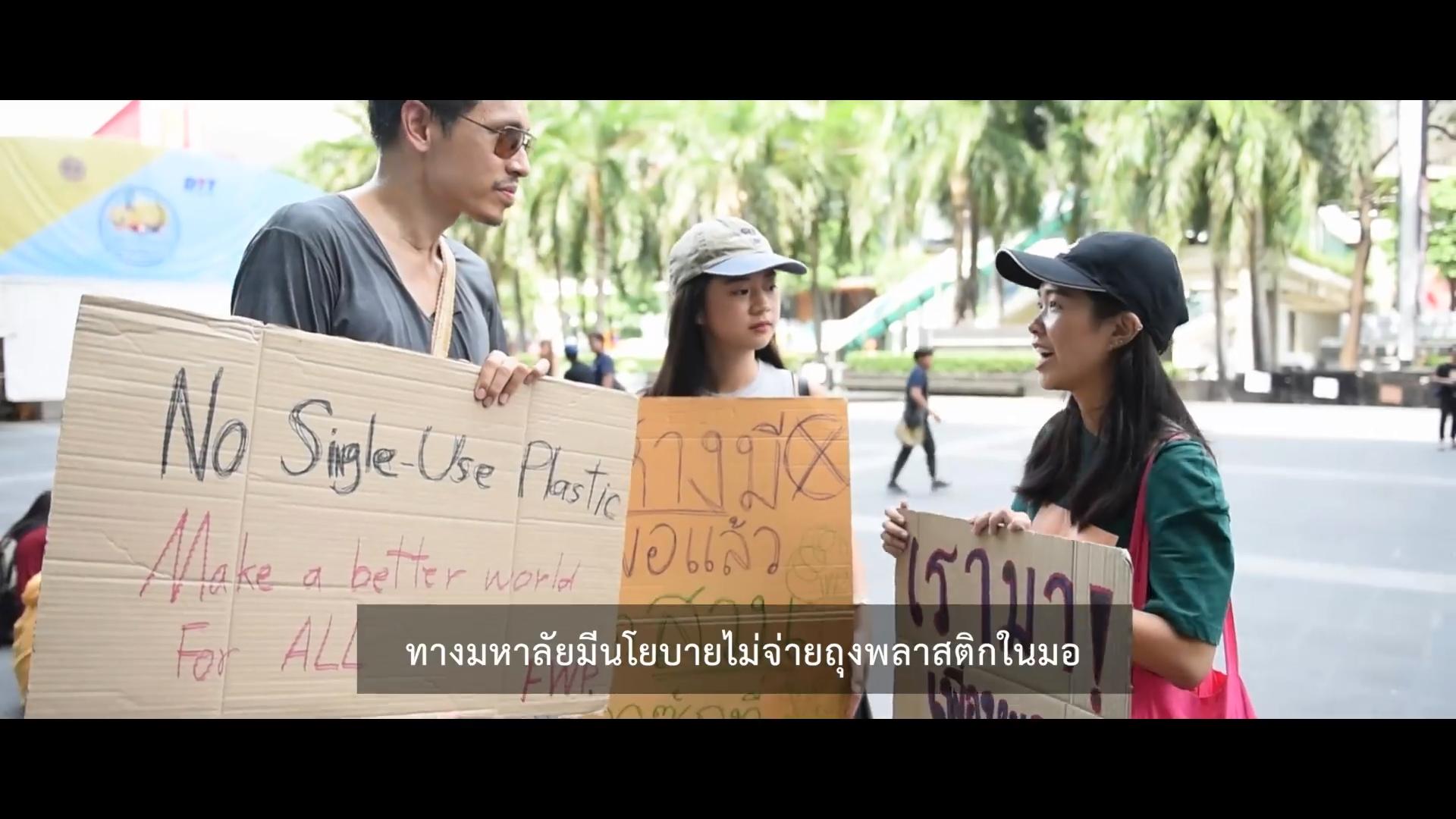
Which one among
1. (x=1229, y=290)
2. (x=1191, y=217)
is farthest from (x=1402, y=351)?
(x=1229, y=290)

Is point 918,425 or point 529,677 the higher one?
point 918,425

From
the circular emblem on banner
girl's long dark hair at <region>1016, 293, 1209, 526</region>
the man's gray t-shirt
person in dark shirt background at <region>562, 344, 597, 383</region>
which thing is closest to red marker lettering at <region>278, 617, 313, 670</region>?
the man's gray t-shirt

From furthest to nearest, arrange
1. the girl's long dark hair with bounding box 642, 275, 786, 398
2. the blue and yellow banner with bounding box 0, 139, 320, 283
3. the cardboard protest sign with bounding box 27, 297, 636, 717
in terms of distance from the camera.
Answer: the blue and yellow banner with bounding box 0, 139, 320, 283
the girl's long dark hair with bounding box 642, 275, 786, 398
the cardboard protest sign with bounding box 27, 297, 636, 717

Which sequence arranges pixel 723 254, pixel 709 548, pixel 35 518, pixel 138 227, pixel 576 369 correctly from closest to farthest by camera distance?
pixel 709 548, pixel 723 254, pixel 35 518, pixel 138 227, pixel 576 369

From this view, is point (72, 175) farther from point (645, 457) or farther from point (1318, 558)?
point (1318, 558)

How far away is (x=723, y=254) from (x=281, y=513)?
3.78 ft

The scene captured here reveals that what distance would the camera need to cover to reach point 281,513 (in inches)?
57.3

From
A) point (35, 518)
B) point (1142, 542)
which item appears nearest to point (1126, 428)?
point (1142, 542)

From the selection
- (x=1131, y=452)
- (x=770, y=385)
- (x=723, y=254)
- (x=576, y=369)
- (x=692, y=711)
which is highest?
(x=576, y=369)

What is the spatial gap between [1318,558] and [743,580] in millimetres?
6340

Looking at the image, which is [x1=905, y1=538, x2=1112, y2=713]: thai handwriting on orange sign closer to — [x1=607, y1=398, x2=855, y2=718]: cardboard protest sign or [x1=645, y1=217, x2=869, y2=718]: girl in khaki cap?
[x1=607, y1=398, x2=855, y2=718]: cardboard protest sign

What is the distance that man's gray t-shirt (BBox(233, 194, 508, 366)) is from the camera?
1646 millimetres

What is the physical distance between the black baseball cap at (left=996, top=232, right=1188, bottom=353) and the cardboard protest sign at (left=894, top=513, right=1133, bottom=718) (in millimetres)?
422

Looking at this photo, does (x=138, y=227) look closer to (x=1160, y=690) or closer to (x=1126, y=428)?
(x=1126, y=428)
